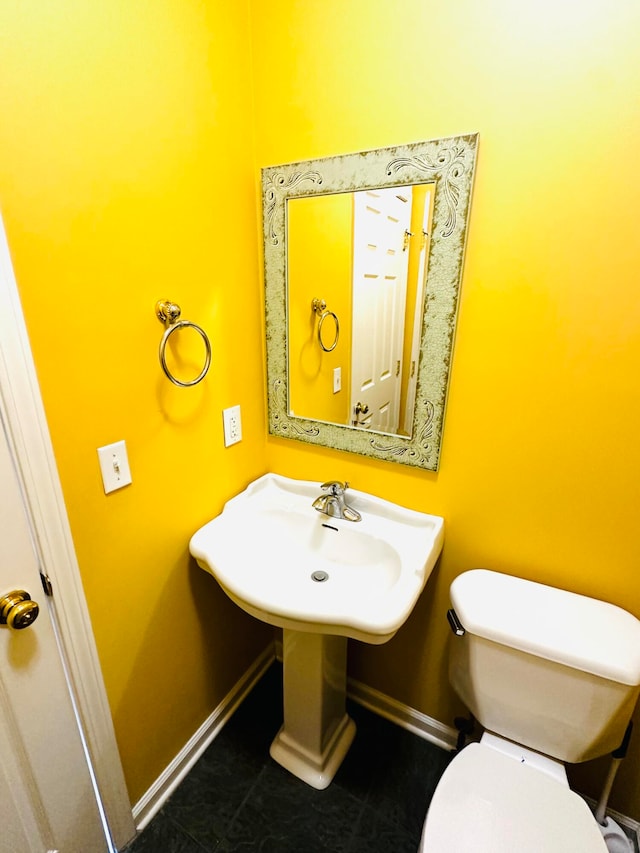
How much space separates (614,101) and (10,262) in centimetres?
116

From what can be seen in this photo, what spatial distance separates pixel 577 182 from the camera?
0.82 metres

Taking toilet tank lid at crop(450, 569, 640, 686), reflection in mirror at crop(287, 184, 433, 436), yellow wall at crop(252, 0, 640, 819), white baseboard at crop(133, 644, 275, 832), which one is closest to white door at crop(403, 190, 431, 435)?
reflection in mirror at crop(287, 184, 433, 436)

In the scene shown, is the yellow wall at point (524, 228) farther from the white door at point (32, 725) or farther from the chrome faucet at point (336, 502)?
the white door at point (32, 725)

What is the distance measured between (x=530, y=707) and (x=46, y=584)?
3.80 feet

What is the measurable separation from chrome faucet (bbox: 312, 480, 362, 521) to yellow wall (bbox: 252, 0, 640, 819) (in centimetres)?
20

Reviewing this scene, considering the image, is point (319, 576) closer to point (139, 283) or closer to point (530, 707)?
point (530, 707)

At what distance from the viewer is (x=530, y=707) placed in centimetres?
95

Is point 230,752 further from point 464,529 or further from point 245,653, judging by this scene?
point 464,529

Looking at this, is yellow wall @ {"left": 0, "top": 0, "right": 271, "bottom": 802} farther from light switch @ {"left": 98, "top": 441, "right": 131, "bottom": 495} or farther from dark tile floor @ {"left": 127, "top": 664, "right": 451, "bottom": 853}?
dark tile floor @ {"left": 127, "top": 664, "right": 451, "bottom": 853}

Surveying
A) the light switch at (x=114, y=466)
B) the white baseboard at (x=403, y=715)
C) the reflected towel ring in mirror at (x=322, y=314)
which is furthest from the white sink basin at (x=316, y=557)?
the white baseboard at (x=403, y=715)

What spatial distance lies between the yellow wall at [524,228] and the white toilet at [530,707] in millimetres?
125

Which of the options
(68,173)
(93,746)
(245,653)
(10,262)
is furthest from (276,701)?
(68,173)

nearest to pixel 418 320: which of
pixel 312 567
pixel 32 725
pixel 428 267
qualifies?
pixel 428 267

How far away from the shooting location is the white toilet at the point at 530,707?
2.67 feet
